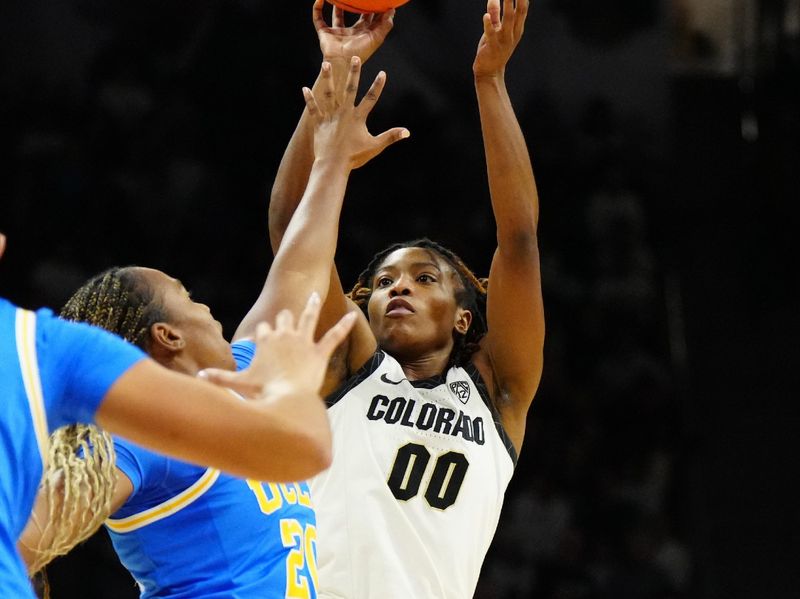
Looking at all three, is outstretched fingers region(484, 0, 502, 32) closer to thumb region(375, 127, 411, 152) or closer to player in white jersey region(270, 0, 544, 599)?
player in white jersey region(270, 0, 544, 599)

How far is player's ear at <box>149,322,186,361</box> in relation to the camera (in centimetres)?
226

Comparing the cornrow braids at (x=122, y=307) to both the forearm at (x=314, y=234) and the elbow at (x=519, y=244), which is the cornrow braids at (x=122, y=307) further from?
the elbow at (x=519, y=244)

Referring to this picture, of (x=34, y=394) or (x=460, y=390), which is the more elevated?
(x=460, y=390)

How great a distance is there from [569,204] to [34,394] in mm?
5744

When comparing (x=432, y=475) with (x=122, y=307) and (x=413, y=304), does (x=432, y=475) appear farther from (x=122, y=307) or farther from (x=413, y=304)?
(x=122, y=307)

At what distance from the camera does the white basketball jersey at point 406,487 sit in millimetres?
2957

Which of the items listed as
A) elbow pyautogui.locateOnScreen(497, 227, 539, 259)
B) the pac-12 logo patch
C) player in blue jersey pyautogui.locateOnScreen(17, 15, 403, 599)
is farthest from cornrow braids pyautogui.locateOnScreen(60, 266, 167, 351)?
elbow pyautogui.locateOnScreen(497, 227, 539, 259)

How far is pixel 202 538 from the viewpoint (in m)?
2.08

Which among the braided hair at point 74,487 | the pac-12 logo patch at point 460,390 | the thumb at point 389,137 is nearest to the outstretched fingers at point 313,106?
the thumb at point 389,137

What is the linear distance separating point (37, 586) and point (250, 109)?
3.95 m

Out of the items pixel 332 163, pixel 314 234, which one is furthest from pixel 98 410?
pixel 332 163

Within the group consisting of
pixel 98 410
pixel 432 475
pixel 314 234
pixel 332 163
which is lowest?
pixel 98 410

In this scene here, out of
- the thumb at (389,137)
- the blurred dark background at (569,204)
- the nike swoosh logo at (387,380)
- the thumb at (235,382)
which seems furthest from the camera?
the blurred dark background at (569,204)

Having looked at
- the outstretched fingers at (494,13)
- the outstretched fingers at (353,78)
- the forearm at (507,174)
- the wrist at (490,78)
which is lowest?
the outstretched fingers at (353,78)
